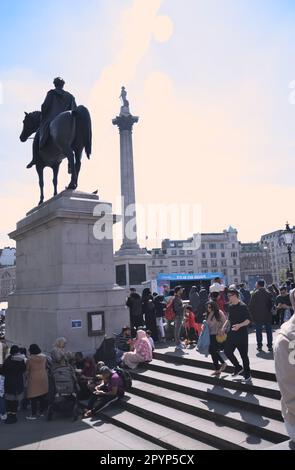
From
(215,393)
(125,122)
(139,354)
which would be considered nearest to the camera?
(215,393)

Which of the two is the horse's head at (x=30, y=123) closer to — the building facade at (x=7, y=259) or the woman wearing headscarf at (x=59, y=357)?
the woman wearing headscarf at (x=59, y=357)

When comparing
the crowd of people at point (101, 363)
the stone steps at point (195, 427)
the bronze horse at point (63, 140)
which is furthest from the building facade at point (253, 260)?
Result: the stone steps at point (195, 427)

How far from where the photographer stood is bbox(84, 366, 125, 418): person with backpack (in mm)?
7961

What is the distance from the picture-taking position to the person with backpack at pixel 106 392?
7.96 metres

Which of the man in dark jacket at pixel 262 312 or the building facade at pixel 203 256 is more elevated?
the building facade at pixel 203 256

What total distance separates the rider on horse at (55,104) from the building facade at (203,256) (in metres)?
105

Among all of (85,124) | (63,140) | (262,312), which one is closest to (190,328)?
(262,312)

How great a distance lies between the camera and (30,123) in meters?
13.7

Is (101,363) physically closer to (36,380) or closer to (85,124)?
(36,380)

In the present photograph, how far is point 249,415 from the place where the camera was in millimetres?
6156

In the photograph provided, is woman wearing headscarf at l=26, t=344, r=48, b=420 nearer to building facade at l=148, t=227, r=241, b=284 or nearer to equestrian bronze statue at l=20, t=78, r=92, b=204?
equestrian bronze statue at l=20, t=78, r=92, b=204

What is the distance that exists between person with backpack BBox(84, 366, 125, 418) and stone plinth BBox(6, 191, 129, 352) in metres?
2.24

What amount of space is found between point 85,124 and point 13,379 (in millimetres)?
7770
